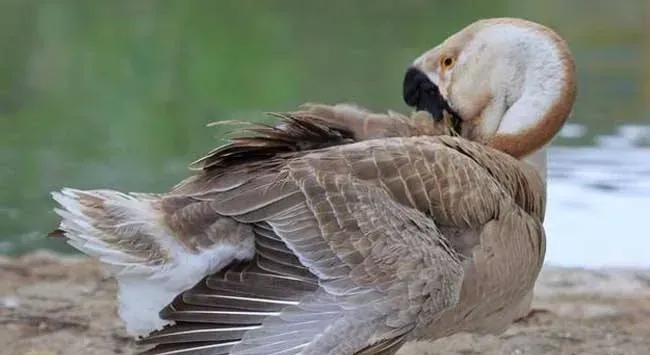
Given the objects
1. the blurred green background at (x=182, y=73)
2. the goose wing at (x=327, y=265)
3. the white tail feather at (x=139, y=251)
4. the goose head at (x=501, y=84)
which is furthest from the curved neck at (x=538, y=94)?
the blurred green background at (x=182, y=73)

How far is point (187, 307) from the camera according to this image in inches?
168

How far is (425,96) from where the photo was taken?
570 cm

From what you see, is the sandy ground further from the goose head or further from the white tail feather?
the white tail feather

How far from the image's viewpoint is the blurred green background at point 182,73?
1077 cm

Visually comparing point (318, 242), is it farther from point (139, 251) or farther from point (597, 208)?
point (597, 208)

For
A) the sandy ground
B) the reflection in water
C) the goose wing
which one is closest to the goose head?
the goose wing

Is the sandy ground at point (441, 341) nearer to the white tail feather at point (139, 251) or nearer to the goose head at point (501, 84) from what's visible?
the goose head at point (501, 84)

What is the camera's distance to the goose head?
5.45 meters

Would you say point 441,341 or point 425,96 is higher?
point 425,96

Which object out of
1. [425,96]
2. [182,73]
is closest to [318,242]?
[425,96]

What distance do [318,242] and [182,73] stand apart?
1216 cm

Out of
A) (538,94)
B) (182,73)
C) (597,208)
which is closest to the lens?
A: (538,94)

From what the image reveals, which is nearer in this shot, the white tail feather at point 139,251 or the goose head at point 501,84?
the white tail feather at point 139,251

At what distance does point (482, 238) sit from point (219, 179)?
97 centimetres
